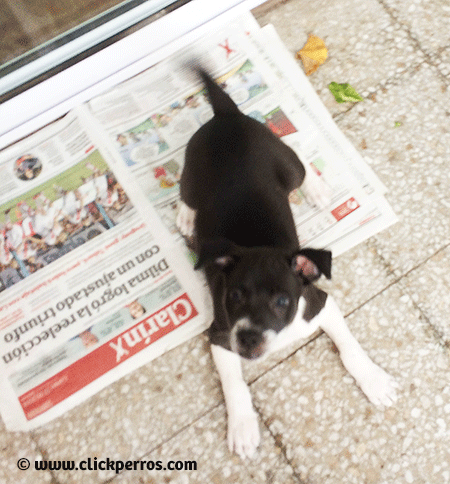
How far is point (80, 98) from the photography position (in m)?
1.60

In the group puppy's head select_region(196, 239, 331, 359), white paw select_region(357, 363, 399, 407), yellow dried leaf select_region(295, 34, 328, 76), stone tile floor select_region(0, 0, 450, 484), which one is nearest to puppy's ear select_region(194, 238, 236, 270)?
puppy's head select_region(196, 239, 331, 359)

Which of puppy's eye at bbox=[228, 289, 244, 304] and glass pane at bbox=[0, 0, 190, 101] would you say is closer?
puppy's eye at bbox=[228, 289, 244, 304]

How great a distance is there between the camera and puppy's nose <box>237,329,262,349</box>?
95 cm

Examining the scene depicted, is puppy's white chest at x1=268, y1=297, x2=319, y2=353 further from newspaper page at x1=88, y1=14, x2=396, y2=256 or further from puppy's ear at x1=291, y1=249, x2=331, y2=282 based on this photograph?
newspaper page at x1=88, y1=14, x2=396, y2=256

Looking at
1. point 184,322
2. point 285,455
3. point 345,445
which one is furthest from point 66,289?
point 345,445

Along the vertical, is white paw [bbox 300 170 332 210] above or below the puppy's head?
below

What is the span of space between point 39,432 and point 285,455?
2.33 feet

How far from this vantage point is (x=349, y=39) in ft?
5.39

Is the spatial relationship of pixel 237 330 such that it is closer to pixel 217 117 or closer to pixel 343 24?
pixel 217 117

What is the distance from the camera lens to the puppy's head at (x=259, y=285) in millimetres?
964

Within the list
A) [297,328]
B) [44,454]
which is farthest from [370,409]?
[44,454]

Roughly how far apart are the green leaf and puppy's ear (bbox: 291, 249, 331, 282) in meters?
0.78

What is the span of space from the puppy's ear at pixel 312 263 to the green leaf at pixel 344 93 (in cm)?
78

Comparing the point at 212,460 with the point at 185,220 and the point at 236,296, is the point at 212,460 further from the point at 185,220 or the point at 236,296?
the point at 185,220
